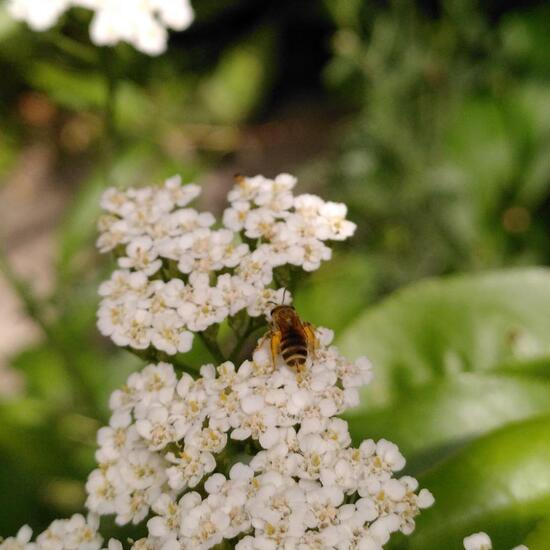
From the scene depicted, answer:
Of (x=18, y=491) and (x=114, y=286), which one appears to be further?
(x=18, y=491)

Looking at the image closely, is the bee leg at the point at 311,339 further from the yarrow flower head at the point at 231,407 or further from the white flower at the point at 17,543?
the white flower at the point at 17,543

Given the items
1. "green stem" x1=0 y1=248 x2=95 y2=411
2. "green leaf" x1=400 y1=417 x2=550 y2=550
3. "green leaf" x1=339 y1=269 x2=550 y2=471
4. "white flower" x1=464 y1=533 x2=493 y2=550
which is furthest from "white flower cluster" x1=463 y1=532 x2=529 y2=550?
"green stem" x1=0 y1=248 x2=95 y2=411

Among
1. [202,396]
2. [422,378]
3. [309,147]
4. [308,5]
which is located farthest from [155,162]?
[202,396]

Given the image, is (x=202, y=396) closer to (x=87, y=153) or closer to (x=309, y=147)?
(x=309, y=147)

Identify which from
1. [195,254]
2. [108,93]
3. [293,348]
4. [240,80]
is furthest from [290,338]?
[240,80]

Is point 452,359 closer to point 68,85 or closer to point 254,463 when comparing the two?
point 254,463

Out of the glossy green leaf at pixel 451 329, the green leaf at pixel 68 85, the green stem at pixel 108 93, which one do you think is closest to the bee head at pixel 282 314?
the glossy green leaf at pixel 451 329
